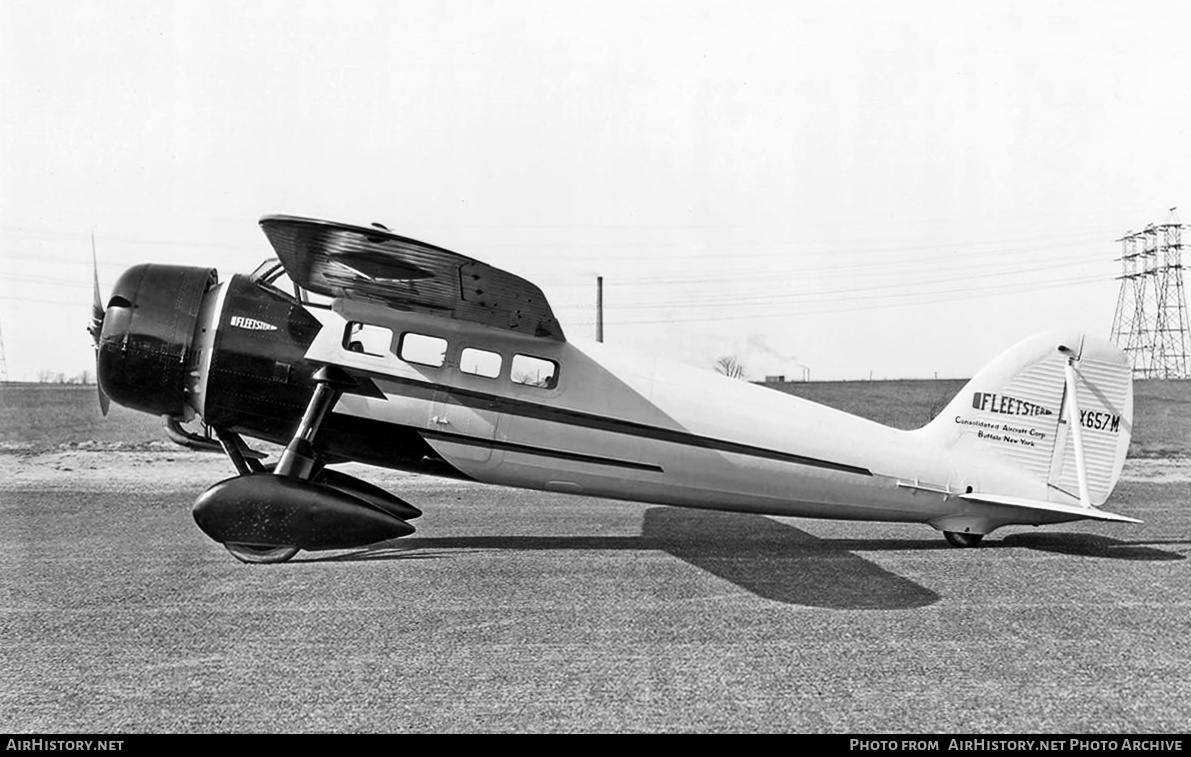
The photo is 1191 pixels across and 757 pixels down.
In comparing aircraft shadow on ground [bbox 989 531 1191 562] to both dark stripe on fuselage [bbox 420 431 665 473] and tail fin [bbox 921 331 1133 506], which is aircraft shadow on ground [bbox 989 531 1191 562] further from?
Result: dark stripe on fuselage [bbox 420 431 665 473]

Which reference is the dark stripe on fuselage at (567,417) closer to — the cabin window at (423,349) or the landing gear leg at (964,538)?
the cabin window at (423,349)

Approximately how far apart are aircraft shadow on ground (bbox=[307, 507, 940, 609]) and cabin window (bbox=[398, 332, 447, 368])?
6.02ft

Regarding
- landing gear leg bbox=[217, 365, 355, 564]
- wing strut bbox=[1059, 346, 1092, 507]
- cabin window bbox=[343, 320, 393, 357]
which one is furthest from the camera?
wing strut bbox=[1059, 346, 1092, 507]

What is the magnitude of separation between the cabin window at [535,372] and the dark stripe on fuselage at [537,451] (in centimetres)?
56

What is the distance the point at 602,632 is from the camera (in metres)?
5.20

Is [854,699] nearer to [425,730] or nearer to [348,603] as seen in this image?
[425,730]

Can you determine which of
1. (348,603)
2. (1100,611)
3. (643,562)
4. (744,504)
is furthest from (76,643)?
(1100,611)

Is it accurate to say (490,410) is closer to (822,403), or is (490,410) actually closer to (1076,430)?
(1076,430)

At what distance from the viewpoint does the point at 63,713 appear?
384cm

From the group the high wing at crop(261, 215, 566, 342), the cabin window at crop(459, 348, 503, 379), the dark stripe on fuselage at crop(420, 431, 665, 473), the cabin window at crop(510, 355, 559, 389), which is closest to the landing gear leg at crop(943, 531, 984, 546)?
the dark stripe on fuselage at crop(420, 431, 665, 473)

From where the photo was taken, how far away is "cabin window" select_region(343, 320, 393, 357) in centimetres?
709

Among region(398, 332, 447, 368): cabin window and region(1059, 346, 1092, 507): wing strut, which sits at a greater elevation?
region(398, 332, 447, 368): cabin window

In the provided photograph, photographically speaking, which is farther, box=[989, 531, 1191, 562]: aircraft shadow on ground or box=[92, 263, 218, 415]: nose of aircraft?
box=[989, 531, 1191, 562]: aircraft shadow on ground

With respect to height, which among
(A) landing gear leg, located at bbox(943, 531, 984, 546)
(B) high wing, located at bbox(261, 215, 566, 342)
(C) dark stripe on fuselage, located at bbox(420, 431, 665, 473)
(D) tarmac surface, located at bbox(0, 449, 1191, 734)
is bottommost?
(A) landing gear leg, located at bbox(943, 531, 984, 546)
